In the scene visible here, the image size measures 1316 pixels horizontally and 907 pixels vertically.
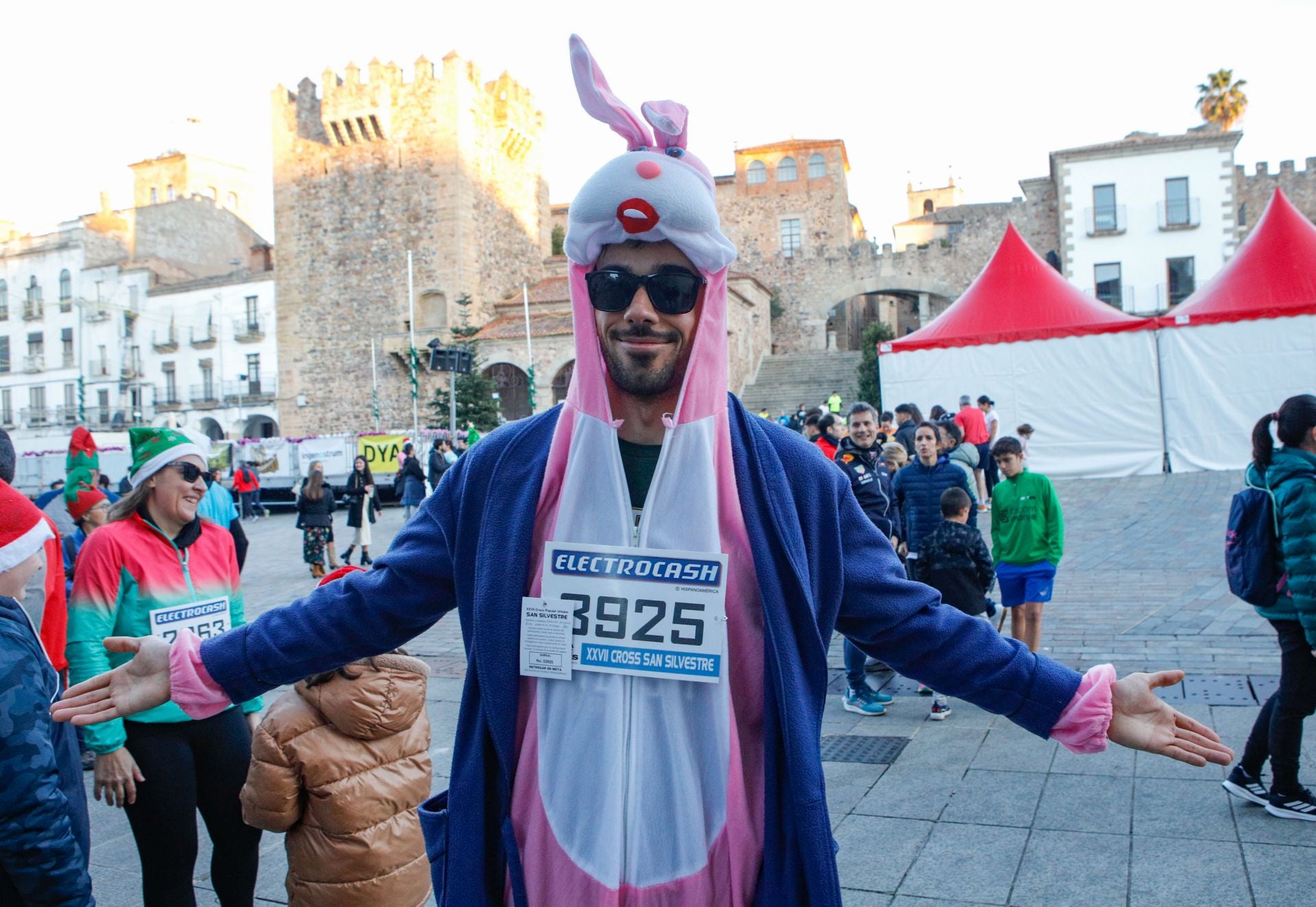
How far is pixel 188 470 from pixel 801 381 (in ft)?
113

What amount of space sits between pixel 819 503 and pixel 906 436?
1035cm

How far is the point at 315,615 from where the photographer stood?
76.0 inches

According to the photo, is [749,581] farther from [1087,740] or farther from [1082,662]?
[1082,662]

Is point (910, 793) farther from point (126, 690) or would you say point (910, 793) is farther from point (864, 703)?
point (126, 690)

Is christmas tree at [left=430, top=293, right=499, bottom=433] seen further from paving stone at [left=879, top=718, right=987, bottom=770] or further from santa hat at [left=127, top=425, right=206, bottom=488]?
santa hat at [left=127, top=425, right=206, bottom=488]

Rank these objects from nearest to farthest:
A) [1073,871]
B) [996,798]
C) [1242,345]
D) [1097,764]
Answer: [1073,871] < [996,798] < [1097,764] < [1242,345]

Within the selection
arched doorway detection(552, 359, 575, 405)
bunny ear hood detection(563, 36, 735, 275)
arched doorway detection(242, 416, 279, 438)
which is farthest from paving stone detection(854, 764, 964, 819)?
arched doorway detection(242, 416, 279, 438)

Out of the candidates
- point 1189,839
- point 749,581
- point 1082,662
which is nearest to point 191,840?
point 749,581

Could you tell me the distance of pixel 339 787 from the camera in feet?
9.68

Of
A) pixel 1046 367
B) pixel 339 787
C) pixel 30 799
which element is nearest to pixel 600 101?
pixel 30 799

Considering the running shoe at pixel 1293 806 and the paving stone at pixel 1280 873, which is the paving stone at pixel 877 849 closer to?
the paving stone at pixel 1280 873

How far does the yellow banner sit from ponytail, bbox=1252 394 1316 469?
21301mm

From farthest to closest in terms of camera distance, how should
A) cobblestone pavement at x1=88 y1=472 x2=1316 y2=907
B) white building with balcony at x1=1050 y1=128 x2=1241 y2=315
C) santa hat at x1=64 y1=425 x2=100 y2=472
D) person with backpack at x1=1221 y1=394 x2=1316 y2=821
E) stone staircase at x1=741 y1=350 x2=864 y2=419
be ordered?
1. stone staircase at x1=741 y1=350 x2=864 y2=419
2. white building with balcony at x1=1050 y1=128 x2=1241 y2=315
3. santa hat at x1=64 y1=425 x2=100 y2=472
4. person with backpack at x1=1221 y1=394 x2=1316 y2=821
5. cobblestone pavement at x1=88 y1=472 x2=1316 y2=907

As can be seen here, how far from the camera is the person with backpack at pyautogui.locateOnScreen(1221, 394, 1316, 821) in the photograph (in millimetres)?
3859
